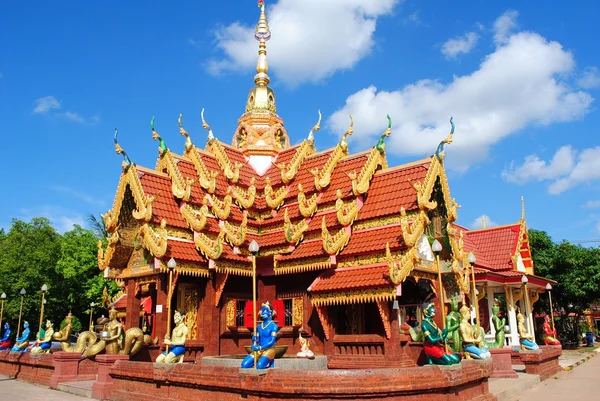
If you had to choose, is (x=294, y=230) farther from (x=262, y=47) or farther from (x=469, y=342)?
(x=262, y=47)

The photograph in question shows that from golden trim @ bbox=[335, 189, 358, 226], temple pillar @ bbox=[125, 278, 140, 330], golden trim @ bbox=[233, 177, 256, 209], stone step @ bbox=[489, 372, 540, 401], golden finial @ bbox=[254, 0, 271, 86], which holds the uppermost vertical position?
golden finial @ bbox=[254, 0, 271, 86]

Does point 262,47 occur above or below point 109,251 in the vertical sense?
above

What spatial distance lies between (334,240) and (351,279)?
131cm

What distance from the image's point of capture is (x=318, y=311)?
581 inches

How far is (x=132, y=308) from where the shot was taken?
1672 cm

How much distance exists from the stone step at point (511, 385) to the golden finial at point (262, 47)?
1557 centimetres

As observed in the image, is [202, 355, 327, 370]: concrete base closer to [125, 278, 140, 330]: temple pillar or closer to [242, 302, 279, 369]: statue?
[242, 302, 279, 369]: statue

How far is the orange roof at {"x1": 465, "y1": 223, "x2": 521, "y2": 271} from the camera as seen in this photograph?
26.9m

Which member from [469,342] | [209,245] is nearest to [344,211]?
[209,245]

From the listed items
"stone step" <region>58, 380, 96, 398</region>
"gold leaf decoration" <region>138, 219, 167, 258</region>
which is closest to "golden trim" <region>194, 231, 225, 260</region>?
"gold leaf decoration" <region>138, 219, 167, 258</region>

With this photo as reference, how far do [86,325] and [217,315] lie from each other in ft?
84.8

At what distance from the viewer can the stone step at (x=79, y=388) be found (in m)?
13.0

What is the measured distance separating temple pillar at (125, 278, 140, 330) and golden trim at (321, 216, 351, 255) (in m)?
6.52

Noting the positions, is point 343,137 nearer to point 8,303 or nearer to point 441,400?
point 441,400
